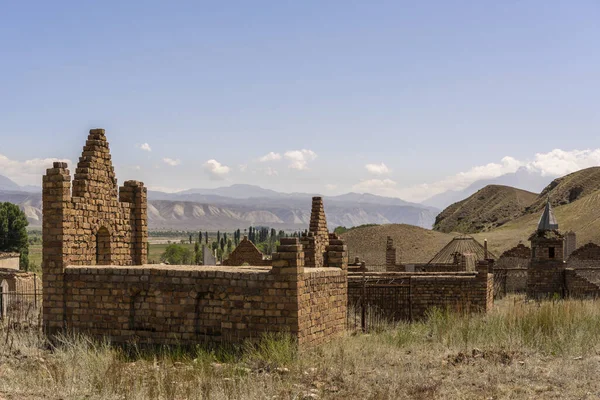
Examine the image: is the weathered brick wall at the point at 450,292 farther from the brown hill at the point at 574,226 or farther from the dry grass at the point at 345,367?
the brown hill at the point at 574,226

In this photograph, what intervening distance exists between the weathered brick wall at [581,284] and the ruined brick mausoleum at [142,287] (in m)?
14.2

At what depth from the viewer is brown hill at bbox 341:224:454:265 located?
60.1m

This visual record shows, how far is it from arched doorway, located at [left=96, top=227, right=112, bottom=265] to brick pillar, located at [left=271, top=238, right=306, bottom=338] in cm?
438

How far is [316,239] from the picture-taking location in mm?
16750

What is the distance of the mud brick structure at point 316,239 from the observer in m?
16.5

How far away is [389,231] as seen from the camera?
2623 inches

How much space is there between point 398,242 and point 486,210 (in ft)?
195

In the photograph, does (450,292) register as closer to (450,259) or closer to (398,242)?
(450,259)

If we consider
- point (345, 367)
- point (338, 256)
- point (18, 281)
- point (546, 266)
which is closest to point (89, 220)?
point (338, 256)

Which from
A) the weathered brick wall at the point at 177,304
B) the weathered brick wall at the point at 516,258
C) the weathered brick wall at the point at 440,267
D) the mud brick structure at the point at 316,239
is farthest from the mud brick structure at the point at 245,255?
the weathered brick wall at the point at 177,304

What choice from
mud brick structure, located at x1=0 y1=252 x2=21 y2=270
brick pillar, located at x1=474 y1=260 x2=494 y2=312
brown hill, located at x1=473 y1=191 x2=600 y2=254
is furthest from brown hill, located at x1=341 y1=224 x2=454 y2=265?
brick pillar, located at x1=474 y1=260 x2=494 y2=312

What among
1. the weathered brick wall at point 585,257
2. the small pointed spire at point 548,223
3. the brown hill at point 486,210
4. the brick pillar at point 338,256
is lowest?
the weathered brick wall at point 585,257

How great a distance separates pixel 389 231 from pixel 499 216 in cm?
4941

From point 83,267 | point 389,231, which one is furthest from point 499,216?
point 83,267
